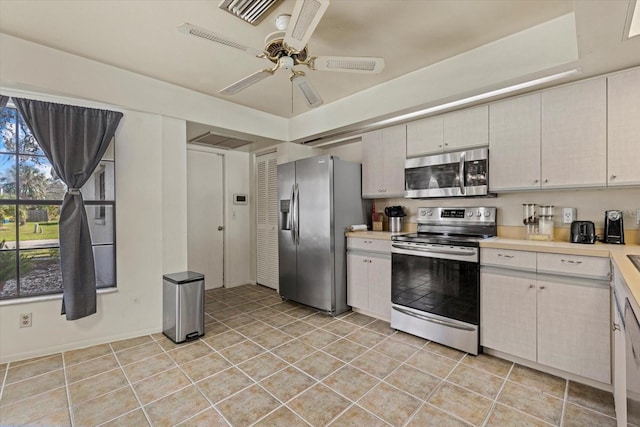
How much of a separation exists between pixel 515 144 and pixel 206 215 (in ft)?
13.5

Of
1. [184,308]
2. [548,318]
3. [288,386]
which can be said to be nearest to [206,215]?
[184,308]

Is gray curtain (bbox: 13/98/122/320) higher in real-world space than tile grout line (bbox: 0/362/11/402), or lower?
higher

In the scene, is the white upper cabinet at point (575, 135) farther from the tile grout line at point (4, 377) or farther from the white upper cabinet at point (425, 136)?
the tile grout line at point (4, 377)

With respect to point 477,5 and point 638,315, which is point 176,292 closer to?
point 638,315

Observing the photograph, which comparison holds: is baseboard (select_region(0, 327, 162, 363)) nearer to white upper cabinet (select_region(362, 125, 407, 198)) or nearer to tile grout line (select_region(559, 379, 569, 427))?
white upper cabinet (select_region(362, 125, 407, 198))

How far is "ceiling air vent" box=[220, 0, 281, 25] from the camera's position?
198 cm

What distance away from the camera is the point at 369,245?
3.44 m

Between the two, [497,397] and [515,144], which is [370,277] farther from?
[515,144]

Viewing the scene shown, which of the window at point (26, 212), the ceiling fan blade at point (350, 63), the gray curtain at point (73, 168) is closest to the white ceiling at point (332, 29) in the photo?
the ceiling fan blade at point (350, 63)

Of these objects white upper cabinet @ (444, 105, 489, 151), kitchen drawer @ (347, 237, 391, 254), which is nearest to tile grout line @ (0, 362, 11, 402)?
kitchen drawer @ (347, 237, 391, 254)

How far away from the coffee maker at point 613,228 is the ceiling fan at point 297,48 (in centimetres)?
210

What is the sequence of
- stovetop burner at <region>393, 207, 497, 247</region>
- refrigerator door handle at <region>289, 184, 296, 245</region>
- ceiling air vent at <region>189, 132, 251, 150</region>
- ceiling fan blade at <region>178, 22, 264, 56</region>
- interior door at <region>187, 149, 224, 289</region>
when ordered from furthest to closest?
1. interior door at <region>187, 149, 224, 289</region>
2. ceiling air vent at <region>189, 132, 251, 150</region>
3. refrigerator door handle at <region>289, 184, 296, 245</region>
4. stovetop burner at <region>393, 207, 497, 247</region>
5. ceiling fan blade at <region>178, 22, 264, 56</region>

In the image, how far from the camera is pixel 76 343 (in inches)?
110

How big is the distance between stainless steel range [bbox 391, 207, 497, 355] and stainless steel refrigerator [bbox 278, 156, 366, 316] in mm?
712
